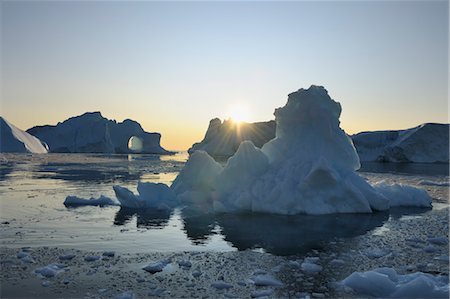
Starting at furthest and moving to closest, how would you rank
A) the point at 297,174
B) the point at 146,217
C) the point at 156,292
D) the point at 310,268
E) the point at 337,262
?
the point at 297,174
the point at 146,217
the point at 337,262
the point at 310,268
the point at 156,292

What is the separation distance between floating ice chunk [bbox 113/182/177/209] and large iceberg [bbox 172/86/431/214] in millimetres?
863

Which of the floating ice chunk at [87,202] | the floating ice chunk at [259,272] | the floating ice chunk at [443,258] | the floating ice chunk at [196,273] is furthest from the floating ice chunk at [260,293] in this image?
the floating ice chunk at [87,202]

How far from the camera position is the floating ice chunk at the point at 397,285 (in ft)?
17.4

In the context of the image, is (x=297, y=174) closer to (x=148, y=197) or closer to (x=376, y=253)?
(x=148, y=197)

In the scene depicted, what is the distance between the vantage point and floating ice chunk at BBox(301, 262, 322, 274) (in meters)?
6.45

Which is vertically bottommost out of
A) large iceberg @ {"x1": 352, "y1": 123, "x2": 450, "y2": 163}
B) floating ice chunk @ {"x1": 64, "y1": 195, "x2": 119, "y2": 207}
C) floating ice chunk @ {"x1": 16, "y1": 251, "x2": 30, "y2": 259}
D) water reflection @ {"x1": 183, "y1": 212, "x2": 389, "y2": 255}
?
water reflection @ {"x1": 183, "y1": 212, "x2": 389, "y2": 255}

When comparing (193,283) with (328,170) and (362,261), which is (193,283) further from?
(328,170)

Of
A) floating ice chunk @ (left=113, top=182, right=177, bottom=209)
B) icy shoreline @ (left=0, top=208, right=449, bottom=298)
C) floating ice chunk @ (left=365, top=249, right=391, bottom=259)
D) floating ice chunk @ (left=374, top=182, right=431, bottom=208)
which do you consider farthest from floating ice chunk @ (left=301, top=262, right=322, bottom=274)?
floating ice chunk @ (left=374, top=182, right=431, bottom=208)

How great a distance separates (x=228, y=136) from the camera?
67.9 m

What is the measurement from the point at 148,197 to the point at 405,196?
9297mm

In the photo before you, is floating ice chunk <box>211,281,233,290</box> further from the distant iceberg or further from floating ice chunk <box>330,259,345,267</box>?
the distant iceberg

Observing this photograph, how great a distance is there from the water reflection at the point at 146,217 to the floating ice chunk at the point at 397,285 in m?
5.52

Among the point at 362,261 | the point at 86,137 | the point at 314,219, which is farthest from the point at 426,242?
the point at 86,137

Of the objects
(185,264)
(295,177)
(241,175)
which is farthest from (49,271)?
(295,177)
